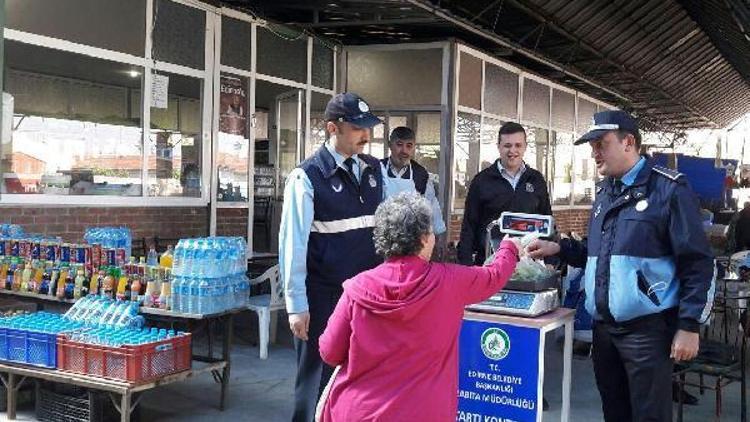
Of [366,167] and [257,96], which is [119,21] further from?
[366,167]

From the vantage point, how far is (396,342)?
7.89 feet

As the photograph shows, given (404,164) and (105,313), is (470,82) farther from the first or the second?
(105,313)

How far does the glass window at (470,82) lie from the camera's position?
1059 centimetres

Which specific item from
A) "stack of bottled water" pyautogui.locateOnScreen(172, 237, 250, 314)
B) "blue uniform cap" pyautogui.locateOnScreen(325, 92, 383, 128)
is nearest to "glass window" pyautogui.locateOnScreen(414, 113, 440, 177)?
"stack of bottled water" pyautogui.locateOnScreen(172, 237, 250, 314)

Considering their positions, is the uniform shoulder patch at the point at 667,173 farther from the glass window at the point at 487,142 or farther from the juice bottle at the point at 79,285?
the glass window at the point at 487,142

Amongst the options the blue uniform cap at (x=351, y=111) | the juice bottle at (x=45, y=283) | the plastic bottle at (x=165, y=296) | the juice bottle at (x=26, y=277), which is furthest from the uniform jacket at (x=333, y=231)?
the juice bottle at (x=26, y=277)

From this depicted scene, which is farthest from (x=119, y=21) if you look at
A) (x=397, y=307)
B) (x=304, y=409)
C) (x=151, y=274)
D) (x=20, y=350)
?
(x=397, y=307)

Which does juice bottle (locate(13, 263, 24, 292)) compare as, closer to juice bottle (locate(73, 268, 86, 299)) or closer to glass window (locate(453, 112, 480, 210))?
juice bottle (locate(73, 268, 86, 299))

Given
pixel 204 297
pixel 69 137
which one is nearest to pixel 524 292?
pixel 204 297

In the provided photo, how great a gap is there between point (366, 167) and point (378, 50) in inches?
279

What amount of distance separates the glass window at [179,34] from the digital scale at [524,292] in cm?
503

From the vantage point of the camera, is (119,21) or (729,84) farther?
(729,84)

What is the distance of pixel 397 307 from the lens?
7.77ft

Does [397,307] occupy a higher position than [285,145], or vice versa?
[285,145]
